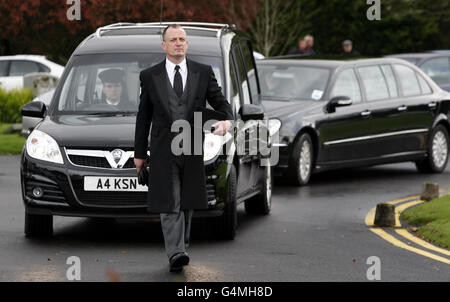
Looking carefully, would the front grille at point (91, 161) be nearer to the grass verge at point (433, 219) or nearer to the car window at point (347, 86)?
the grass verge at point (433, 219)

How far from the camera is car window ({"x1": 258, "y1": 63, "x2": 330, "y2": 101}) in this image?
16.3 m

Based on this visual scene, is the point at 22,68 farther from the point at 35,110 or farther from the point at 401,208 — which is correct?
the point at 35,110

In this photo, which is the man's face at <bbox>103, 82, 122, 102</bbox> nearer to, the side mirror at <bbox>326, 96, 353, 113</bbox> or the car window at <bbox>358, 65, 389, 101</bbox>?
the side mirror at <bbox>326, 96, 353, 113</bbox>

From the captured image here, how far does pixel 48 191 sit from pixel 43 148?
39 cm

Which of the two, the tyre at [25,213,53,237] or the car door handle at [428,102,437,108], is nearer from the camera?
the tyre at [25,213,53,237]

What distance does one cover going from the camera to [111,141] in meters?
10.1

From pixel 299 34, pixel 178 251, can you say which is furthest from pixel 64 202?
pixel 299 34

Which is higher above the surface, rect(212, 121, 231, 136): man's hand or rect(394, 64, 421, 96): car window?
rect(212, 121, 231, 136): man's hand

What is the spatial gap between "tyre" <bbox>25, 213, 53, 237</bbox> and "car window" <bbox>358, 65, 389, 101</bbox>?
284 inches

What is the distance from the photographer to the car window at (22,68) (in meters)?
28.9

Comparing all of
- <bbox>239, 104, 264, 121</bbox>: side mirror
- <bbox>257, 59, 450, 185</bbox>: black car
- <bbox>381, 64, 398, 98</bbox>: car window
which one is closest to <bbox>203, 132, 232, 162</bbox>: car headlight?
<bbox>239, 104, 264, 121</bbox>: side mirror

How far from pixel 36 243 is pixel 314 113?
6.31m

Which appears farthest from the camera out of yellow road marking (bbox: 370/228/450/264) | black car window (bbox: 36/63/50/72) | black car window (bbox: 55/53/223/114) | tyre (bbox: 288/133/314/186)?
black car window (bbox: 36/63/50/72)

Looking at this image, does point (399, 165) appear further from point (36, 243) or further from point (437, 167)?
point (36, 243)
